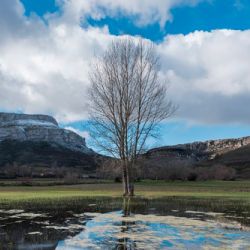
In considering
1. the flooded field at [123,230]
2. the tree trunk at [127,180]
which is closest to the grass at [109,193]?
the tree trunk at [127,180]

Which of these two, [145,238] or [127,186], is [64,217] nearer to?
[145,238]

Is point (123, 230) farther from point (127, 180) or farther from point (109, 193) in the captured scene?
point (109, 193)

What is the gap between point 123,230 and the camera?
16.9 meters

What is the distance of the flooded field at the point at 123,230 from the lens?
1377 centimetres

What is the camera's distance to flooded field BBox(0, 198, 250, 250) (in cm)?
1377

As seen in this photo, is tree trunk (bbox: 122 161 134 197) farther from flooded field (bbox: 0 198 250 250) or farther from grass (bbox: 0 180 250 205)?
flooded field (bbox: 0 198 250 250)

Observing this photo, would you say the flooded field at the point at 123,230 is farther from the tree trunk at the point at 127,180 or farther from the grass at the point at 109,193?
the tree trunk at the point at 127,180

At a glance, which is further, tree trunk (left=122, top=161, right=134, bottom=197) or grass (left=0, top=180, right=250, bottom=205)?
tree trunk (left=122, top=161, right=134, bottom=197)

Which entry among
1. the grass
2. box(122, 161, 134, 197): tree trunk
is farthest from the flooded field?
box(122, 161, 134, 197): tree trunk

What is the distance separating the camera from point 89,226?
59.9 feet

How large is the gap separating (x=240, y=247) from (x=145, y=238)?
3.16 m

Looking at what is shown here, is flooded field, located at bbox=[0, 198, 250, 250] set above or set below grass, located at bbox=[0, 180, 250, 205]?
below

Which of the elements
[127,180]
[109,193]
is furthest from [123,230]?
[109,193]

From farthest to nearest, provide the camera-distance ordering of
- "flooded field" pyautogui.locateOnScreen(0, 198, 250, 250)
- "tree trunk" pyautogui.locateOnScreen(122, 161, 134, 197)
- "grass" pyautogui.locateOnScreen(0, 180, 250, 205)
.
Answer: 1. "tree trunk" pyautogui.locateOnScreen(122, 161, 134, 197)
2. "grass" pyautogui.locateOnScreen(0, 180, 250, 205)
3. "flooded field" pyautogui.locateOnScreen(0, 198, 250, 250)
